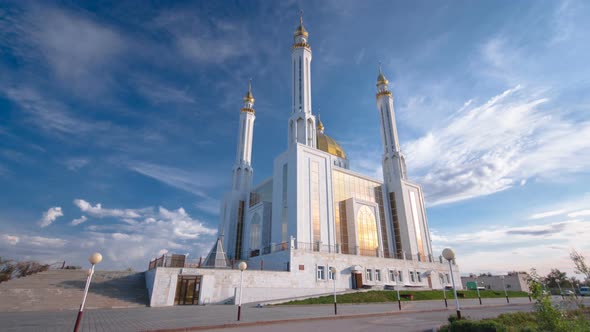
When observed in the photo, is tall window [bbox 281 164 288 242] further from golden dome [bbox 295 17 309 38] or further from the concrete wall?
golden dome [bbox 295 17 309 38]

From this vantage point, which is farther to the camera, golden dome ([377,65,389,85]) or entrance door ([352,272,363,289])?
golden dome ([377,65,389,85])

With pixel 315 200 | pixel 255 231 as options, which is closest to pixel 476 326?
pixel 315 200

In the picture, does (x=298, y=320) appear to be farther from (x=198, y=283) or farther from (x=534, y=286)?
(x=198, y=283)

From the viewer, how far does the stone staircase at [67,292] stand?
17.8m

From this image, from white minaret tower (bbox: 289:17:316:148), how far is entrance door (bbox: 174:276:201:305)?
1869cm

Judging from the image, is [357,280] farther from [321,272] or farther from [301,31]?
[301,31]

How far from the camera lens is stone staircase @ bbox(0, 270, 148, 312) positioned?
1778 centimetres

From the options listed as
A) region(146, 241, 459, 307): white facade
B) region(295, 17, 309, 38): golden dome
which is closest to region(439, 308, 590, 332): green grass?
region(146, 241, 459, 307): white facade

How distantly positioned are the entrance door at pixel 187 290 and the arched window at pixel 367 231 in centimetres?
1951

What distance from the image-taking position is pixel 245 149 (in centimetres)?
4572

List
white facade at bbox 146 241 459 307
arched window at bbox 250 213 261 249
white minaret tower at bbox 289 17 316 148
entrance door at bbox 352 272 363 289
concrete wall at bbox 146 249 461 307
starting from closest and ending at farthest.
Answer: concrete wall at bbox 146 249 461 307 → white facade at bbox 146 241 459 307 → entrance door at bbox 352 272 363 289 → white minaret tower at bbox 289 17 316 148 → arched window at bbox 250 213 261 249

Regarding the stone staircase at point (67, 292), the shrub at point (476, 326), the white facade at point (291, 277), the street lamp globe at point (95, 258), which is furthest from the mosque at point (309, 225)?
the shrub at point (476, 326)

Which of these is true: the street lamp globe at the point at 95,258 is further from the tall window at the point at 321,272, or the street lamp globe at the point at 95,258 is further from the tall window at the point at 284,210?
the tall window at the point at 284,210

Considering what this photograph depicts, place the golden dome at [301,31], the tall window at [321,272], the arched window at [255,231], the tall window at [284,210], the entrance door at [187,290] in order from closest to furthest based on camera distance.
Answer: the entrance door at [187,290], the tall window at [321,272], the tall window at [284,210], the arched window at [255,231], the golden dome at [301,31]
